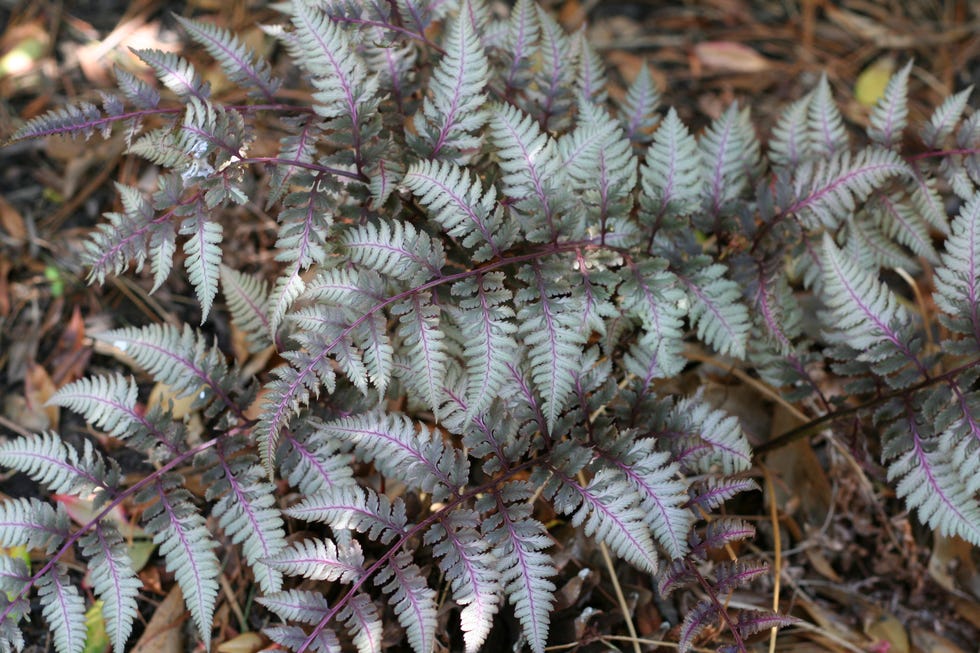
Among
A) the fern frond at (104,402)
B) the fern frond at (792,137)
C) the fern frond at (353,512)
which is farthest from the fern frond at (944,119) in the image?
the fern frond at (104,402)

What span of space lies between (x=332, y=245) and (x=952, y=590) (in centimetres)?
226

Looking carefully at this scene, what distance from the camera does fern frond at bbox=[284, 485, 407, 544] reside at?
216 centimetres

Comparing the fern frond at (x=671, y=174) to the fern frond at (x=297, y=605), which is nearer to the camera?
the fern frond at (x=297, y=605)

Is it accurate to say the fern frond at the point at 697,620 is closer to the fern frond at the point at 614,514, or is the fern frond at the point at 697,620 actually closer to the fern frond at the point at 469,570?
the fern frond at the point at 614,514

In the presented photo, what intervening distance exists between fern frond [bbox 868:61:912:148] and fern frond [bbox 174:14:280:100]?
187 cm

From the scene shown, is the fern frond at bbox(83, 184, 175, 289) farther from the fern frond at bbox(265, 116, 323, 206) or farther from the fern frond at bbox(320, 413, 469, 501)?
the fern frond at bbox(320, 413, 469, 501)

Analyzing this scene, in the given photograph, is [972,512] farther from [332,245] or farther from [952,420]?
[332,245]

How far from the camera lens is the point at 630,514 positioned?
2.10m

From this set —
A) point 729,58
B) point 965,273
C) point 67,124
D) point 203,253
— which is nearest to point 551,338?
point 203,253

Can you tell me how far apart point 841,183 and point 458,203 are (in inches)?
46.2

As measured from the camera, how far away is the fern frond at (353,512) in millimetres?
2160

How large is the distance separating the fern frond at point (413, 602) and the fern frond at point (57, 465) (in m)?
0.88

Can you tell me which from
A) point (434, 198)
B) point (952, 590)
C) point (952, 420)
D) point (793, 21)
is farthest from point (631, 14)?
point (952, 590)

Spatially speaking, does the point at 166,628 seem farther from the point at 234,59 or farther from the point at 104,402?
the point at 234,59
